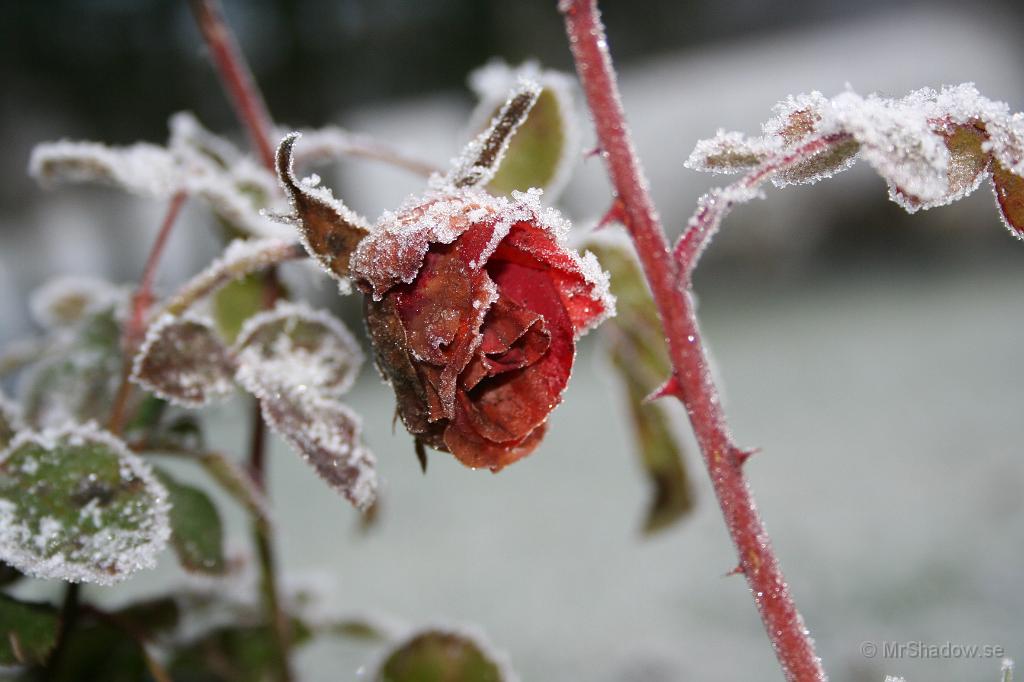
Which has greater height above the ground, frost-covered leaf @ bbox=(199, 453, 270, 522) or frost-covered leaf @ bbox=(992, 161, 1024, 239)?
frost-covered leaf @ bbox=(992, 161, 1024, 239)

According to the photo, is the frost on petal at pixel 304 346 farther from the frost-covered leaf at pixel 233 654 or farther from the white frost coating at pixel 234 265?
the frost-covered leaf at pixel 233 654

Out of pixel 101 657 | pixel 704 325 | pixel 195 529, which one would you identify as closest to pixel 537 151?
pixel 195 529

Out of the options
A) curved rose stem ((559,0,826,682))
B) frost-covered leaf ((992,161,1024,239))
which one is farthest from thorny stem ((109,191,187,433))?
frost-covered leaf ((992,161,1024,239))

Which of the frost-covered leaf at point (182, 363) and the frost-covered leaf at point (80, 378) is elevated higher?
the frost-covered leaf at point (80, 378)

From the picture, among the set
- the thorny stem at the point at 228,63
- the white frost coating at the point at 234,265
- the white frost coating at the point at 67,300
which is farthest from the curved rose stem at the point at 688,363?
the white frost coating at the point at 67,300

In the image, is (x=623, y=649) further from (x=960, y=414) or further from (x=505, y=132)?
(x=960, y=414)

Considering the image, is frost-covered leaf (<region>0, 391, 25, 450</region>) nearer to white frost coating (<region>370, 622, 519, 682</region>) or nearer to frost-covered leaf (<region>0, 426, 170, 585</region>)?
frost-covered leaf (<region>0, 426, 170, 585</region>)

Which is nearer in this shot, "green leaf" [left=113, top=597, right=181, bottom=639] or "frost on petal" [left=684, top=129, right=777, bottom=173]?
"frost on petal" [left=684, top=129, right=777, bottom=173]

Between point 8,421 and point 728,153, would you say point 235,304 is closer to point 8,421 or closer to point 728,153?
point 8,421
